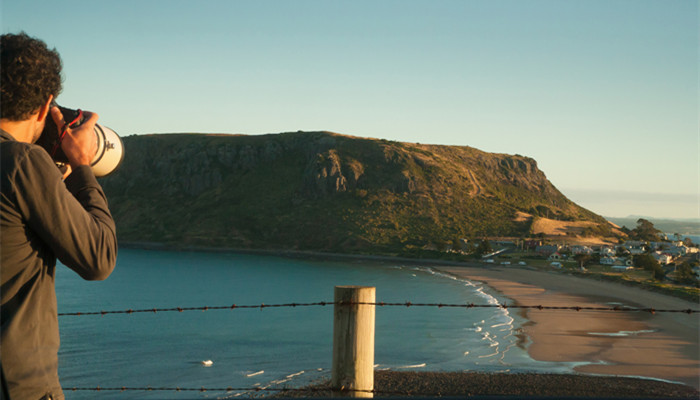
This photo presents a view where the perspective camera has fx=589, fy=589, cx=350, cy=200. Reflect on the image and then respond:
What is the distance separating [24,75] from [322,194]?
92.3 metres

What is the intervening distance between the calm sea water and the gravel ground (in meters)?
1.76

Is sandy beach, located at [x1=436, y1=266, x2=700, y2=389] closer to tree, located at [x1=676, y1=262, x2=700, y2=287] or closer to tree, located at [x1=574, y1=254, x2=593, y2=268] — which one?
tree, located at [x1=676, y1=262, x2=700, y2=287]

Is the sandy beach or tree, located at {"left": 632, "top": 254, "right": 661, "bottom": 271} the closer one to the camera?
the sandy beach

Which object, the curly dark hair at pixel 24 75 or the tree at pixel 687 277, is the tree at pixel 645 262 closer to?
the tree at pixel 687 277

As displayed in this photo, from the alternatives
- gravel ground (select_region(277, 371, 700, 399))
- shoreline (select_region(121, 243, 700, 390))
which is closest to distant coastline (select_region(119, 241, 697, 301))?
shoreline (select_region(121, 243, 700, 390))

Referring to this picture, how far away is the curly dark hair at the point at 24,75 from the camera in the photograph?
129 centimetres

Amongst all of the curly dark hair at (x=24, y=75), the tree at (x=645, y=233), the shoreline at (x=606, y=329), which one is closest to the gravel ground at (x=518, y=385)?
the shoreline at (x=606, y=329)

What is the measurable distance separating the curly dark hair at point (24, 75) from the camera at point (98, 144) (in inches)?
5.0

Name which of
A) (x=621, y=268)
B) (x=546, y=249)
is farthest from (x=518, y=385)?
(x=546, y=249)

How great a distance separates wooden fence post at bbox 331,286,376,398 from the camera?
94.5 inches

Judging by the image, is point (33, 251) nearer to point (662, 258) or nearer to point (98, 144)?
point (98, 144)

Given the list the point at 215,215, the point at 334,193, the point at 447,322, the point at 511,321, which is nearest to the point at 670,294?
the point at 511,321

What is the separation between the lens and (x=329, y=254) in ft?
262

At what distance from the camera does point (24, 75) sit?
130 centimetres
